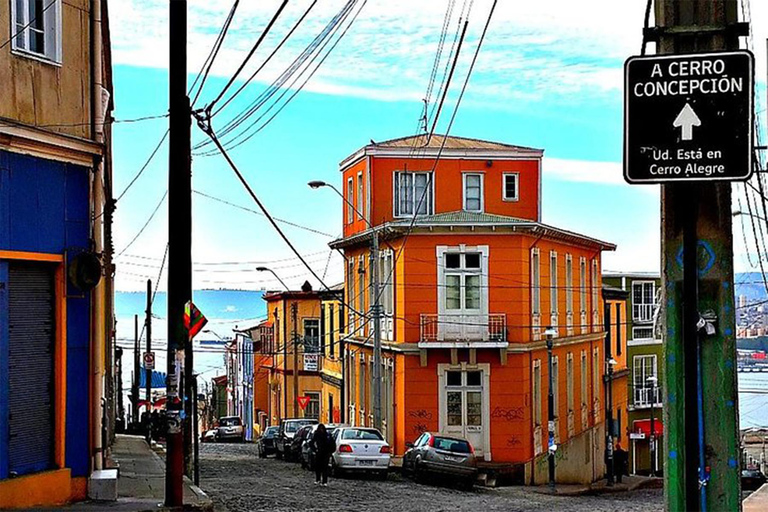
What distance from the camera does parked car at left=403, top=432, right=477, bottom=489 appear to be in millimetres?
29922

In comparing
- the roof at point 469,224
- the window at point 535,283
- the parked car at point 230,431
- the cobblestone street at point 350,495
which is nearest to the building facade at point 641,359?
the roof at point 469,224

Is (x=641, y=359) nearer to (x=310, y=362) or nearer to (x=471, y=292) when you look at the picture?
(x=310, y=362)

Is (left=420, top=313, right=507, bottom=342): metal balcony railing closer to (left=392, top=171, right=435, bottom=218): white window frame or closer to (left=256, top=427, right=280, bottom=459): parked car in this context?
(left=392, top=171, right=435, bottom=218): white window frame

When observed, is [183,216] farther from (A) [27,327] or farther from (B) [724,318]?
(B) [724,318]

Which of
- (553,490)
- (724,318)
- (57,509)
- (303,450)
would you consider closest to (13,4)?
(57,509)

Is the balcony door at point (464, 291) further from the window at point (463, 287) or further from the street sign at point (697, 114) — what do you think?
the street sign at point (697, 114)

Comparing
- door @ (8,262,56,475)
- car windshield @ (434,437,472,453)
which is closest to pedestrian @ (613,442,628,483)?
car windshield @ (434,437,472,453)

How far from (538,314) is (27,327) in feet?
84.7

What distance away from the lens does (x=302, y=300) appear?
65375 mm

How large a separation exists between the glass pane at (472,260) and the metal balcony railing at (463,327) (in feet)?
5.15

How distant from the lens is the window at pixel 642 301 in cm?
6082

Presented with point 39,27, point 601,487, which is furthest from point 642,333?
point 39,27

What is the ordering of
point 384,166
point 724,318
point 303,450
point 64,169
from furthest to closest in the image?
point 384,166 < point 303,450 < point 64,169 < point 724,318

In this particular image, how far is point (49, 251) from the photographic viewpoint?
1509 cm
